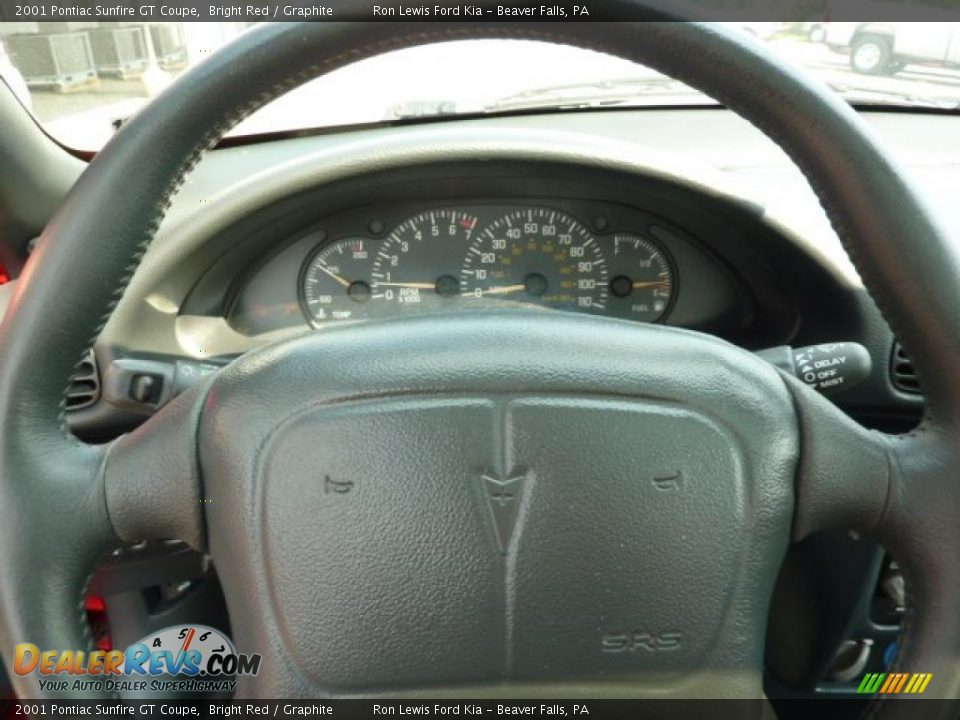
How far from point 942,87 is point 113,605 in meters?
2.32

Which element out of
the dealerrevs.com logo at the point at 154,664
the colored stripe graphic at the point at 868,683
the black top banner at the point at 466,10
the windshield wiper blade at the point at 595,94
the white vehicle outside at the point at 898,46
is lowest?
the colored stripe graphic at the point at 868,683

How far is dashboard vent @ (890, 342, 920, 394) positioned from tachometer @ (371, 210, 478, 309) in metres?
0.93

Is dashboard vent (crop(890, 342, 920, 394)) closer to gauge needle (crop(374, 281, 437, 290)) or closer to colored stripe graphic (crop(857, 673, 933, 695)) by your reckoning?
colored stripe graphic (crop(857, 673, 933, 695))

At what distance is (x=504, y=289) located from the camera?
2.18m

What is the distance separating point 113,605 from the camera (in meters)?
1.70

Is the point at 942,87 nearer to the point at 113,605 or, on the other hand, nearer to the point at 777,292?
the point at 777,292

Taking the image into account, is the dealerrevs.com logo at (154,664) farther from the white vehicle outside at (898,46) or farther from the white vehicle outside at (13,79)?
the white vehicle outside at (898,46)

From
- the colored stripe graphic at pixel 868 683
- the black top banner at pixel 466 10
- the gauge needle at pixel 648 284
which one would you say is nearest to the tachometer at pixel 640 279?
the gauge needle at pixel 648 284

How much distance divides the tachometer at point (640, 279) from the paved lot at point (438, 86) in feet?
1.56

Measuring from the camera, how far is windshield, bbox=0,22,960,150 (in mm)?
1949

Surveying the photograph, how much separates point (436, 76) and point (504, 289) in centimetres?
57

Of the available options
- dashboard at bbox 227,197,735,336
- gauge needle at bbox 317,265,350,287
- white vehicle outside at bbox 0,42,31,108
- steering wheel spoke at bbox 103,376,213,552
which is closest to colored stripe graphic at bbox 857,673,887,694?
dashboard at bbox 227,197,735,336

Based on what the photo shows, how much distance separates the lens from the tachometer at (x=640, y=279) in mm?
2123

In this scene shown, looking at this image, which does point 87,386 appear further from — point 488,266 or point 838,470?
point 838,470
